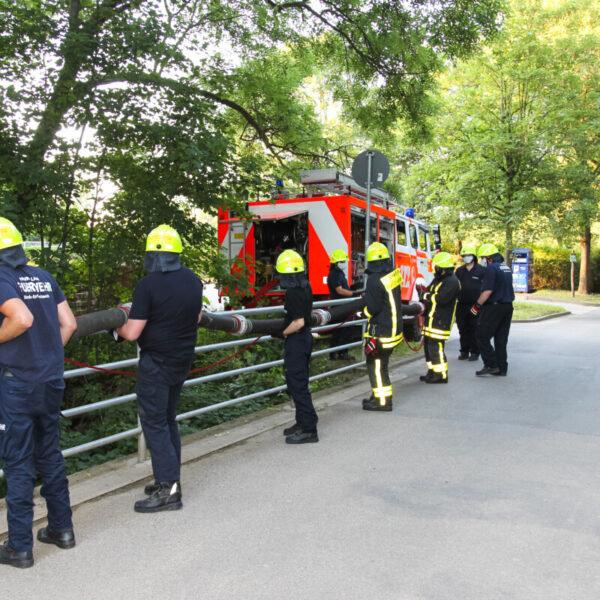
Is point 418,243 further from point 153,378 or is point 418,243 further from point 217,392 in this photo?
point 153,378

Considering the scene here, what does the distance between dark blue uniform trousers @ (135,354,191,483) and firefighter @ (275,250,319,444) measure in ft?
4.99

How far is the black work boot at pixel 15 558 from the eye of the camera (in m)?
3.20

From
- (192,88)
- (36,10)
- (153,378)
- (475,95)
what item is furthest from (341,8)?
(475,95)

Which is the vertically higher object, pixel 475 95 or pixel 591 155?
pixel 475 95

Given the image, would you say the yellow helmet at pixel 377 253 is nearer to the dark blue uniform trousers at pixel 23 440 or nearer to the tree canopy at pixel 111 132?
the tree canopy at pixel 111 132

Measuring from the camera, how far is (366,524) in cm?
377

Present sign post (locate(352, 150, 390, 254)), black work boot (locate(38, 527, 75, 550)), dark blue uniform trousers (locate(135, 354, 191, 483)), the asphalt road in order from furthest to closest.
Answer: sign post (locate(352, 150, 390, 254)) < dark blue uniform trousers (locate(135, 354, 191, 483)) < black work boot (locate(38, 527, 75, 550)) < the asphalt road

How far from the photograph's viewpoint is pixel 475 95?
76.5 ft

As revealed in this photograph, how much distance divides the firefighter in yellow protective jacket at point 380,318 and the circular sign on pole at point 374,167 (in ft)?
7.68

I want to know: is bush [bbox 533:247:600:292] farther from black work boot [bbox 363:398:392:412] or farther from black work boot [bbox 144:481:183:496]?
black work boot [bbox 144:481:183:496]

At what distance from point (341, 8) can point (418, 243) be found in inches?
204

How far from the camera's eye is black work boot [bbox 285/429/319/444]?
18.0 ft

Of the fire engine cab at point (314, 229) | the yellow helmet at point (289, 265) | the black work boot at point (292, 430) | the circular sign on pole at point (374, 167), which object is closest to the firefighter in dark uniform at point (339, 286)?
the fire engine cab at point (314, 229)

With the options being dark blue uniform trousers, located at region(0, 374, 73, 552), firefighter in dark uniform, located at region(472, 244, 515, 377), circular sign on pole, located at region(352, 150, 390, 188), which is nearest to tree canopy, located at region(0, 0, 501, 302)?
circular sign on pole, located at region(352, 150, 390, 188)
